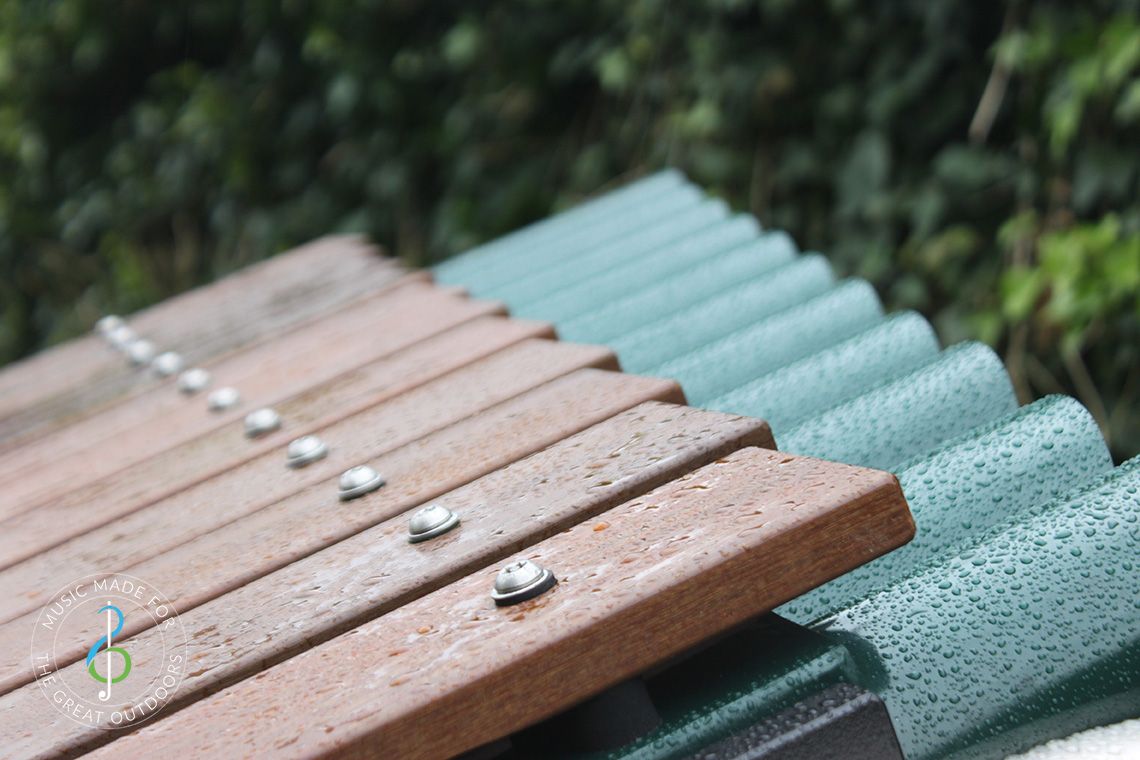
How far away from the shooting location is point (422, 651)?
0.72 m

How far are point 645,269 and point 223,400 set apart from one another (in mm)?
925

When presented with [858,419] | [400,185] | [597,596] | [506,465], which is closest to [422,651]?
[597,596]

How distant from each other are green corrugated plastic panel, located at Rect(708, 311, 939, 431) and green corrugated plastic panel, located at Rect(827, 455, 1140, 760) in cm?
63

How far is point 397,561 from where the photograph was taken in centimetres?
89

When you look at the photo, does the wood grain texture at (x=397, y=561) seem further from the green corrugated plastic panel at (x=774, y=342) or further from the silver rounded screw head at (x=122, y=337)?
the silver rounded screw head at (x=122, y=337)

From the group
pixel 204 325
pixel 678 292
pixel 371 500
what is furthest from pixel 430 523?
pixel 204 325

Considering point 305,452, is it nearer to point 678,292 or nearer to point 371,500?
point 371,500

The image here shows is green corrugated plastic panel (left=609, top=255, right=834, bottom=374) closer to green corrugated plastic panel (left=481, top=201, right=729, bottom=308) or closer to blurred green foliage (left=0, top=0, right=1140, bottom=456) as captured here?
green corrugated plastic panel (left=481, top=201, right=729, bottom=308)

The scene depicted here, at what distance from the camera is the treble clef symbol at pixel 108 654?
0.82 metres

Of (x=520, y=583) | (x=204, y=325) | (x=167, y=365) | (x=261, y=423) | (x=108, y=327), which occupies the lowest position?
(x=108, y=327)

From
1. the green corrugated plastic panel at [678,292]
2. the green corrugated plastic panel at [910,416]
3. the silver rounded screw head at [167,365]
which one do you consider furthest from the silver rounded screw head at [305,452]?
the silver rounded screw head at [167,365]

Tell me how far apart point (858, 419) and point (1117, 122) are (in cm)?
194

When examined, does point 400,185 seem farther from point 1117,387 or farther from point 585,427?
point 585,427

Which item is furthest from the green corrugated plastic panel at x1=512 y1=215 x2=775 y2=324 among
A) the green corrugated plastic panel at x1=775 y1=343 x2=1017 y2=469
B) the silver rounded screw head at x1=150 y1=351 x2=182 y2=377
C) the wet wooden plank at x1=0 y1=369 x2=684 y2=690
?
the wet wooden plank at x1=0 y1=369 x2=684 y2=690
